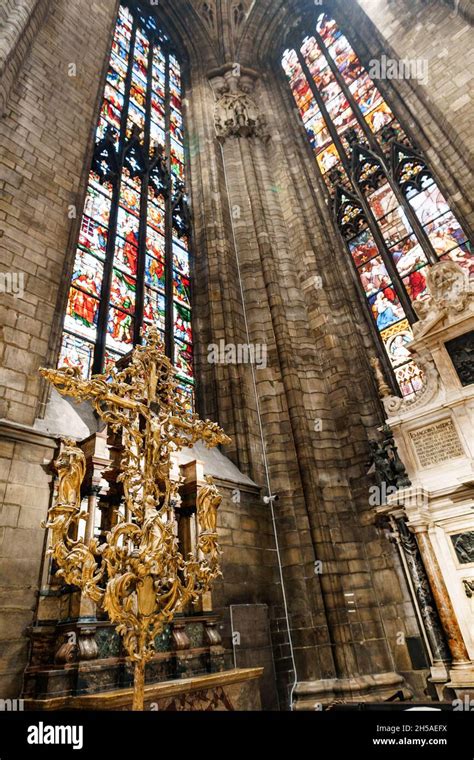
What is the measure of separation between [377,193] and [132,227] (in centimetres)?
522

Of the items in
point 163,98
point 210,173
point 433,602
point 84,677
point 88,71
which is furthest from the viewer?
point 163,98

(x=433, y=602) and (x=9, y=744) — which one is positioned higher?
(x=433, y=602)

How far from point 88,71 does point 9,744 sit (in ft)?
33.3

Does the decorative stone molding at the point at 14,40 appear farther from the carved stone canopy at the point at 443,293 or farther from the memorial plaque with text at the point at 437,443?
the memorial plaque with text at the point at 437,443

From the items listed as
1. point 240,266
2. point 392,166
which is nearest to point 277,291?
point 240,266

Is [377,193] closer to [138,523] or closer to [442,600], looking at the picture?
[442,600]

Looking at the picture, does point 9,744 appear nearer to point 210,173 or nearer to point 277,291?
point 277,291

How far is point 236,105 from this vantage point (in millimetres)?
11805

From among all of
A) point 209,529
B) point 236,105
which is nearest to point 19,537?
point 209,529

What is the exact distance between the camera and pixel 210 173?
10844mm

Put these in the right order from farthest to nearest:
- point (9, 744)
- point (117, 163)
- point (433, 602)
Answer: point (117, 163) < point (433, 602) < point (9, 744)

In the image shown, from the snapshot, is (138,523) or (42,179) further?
(42,179)

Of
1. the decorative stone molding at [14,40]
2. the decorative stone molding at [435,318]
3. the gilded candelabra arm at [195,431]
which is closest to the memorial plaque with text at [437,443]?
the decorative stone molding at [435,318]

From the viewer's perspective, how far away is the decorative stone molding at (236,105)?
37.8 feet
